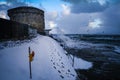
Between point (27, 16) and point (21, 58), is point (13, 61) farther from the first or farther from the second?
point (27, 16)

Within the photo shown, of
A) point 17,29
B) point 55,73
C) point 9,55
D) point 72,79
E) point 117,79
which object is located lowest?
point 117,79

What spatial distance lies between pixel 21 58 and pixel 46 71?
6.93ft

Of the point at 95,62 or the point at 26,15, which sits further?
the point at 26,15

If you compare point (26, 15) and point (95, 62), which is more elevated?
point (26, 15)

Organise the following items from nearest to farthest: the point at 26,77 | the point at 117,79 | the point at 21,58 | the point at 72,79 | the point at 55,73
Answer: the point at 26,77
the point at 21,58
the point at 55,73
the point at 72,79
the point at 117,79

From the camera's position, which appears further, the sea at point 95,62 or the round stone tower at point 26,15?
the round stone tower at point 26,15

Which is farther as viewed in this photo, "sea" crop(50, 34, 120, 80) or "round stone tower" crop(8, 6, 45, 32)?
"round stone tower" crop(8, 6, 45, 32)

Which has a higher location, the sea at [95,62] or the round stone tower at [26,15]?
the round stone tower at [26,15]

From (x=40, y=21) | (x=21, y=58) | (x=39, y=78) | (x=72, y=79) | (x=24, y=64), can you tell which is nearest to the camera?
(x=39, y=78)

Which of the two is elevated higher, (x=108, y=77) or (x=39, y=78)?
(x=39, y=78)

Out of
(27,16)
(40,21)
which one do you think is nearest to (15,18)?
(27,16)

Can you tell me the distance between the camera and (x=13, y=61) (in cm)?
927

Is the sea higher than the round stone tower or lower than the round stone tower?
lower

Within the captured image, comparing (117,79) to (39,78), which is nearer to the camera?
(39,78)
